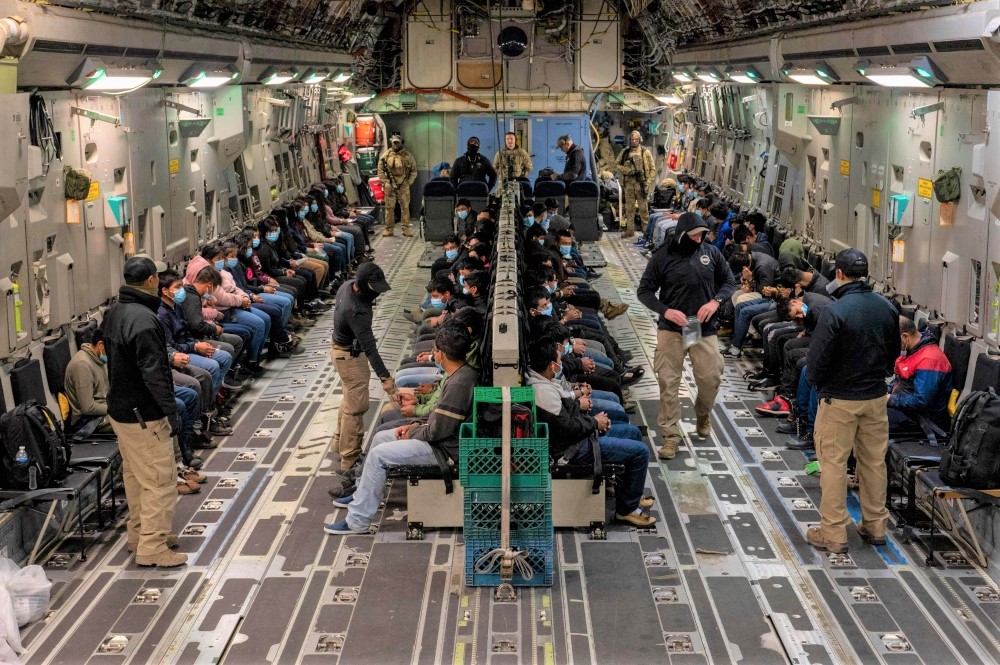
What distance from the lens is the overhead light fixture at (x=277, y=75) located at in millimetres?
16178

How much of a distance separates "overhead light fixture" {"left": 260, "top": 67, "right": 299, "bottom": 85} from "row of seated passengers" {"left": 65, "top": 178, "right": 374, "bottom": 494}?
1.73 metres

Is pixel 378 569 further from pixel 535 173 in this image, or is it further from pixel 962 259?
pixel 535 173

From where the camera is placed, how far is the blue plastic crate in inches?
298

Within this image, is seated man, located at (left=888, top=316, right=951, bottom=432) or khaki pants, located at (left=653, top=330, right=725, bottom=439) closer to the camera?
seated man, located at (left=888, top=316, right=951, bottom=432)

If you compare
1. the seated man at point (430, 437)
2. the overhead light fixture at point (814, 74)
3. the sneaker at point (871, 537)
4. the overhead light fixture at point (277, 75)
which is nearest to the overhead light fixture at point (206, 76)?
the overhead light fixture at point (277, 75)

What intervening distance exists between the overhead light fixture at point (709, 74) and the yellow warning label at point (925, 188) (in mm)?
7887

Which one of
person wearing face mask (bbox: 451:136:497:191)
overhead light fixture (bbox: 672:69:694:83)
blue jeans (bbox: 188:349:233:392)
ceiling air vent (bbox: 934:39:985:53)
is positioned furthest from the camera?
person wearing face mask (bbox: 451:136:497:191)

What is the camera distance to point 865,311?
785cm

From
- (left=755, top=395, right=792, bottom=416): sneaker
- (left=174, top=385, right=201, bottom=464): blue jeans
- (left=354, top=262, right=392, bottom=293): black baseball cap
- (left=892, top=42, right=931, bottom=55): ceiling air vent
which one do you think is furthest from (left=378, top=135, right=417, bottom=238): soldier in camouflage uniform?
(left=892, top=42, right=931, bottom=55): ceiling air vent

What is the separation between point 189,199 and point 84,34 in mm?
5164

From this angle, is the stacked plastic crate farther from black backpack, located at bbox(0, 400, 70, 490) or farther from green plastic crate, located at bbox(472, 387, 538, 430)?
black backpack, located at bbox(0, 400, 70, 490)

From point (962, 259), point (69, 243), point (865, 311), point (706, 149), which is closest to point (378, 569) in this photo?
point (865, 311)

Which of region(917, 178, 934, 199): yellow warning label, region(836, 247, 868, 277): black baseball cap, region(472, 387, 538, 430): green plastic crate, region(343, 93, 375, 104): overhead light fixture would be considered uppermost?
region(343, 93, 375, 104): overhead light fixture

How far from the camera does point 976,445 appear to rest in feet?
25.6
